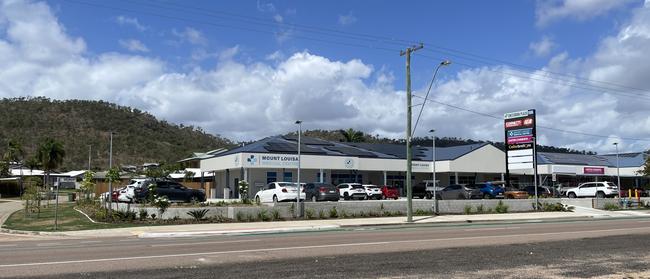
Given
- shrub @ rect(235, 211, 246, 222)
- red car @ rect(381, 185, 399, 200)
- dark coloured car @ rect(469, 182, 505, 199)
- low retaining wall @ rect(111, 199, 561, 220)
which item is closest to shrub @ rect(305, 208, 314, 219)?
low retaining wall @ rect(111, 199, 561, 220)

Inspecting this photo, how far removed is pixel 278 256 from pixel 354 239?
5.31 meters

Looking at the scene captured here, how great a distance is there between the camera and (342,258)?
42.1 feet

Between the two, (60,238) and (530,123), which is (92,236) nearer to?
(60,238)

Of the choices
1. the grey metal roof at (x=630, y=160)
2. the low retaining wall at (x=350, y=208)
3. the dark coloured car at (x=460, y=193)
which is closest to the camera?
the low retaining wall at (x=350, y=208)

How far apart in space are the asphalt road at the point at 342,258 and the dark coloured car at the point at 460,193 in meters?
25.6

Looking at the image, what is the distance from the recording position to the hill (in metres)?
113

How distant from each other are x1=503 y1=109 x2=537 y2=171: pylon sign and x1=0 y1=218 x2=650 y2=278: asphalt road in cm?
3488

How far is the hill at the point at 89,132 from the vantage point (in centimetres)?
11288

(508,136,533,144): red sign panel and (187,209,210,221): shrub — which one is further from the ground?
(508,136,533,144): red sign panel

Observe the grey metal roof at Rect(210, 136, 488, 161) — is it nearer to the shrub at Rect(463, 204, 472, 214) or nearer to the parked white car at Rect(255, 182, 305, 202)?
the parked white car at Rect(255, 182, 305, 202)

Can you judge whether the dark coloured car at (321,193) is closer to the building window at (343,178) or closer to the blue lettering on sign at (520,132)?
the building window at (343,178)

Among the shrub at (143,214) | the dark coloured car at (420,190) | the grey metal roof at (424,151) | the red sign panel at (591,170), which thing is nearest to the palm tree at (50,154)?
the grey metal roof at (424,151)

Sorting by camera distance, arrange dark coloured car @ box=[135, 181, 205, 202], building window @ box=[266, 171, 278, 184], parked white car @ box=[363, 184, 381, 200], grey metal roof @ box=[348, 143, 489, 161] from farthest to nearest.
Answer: grey metal roof @ box=[348, 143, 489, 161] → building window @ box=[266, 171, 278, 184] → parked white car @ box=[363, 184, 381, 200] → dark coloured car @ box=[135, 181, 205, 202]

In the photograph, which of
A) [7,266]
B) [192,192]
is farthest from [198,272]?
[192,192]
